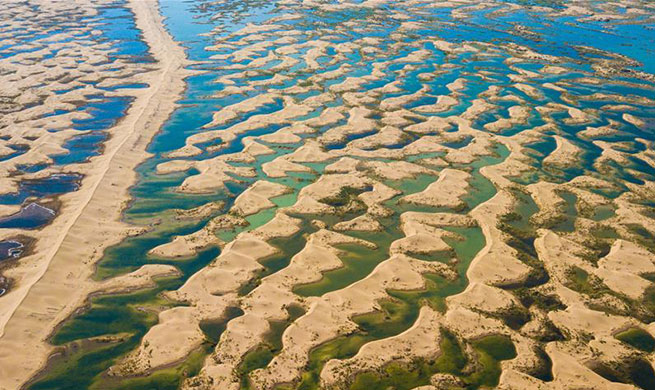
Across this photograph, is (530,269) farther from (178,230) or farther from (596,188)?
(178,230)

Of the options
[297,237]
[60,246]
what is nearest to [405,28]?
[297,237]

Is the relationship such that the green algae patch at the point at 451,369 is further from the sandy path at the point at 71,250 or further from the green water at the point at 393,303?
the sandy path at the point at 71,250

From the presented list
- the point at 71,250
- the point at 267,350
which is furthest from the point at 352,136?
the point at 267,350

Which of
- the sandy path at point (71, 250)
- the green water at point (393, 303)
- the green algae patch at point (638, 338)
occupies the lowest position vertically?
the green algae patch at point (638, 338)

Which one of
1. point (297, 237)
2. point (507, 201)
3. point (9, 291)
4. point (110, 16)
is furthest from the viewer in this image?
point (110, 16)

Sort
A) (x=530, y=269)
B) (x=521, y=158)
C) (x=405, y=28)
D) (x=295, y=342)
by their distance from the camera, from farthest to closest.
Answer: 1. (x=405, y=28)
2. (x=521, y=158)
3. (x=530, y=269)
4. (x=295, y=342)

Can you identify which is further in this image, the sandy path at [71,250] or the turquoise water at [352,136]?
the turquoise water at [352,136]

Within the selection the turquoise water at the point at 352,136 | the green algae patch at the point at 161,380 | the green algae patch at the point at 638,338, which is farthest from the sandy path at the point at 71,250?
the green algae patch at the point at 638,338
